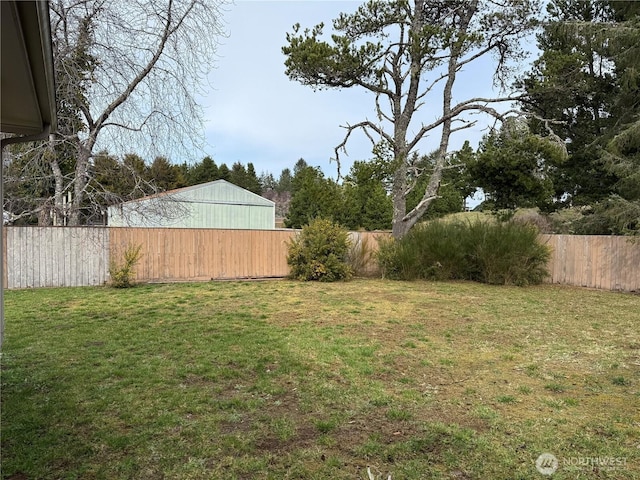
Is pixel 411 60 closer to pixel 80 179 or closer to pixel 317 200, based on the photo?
pixel 317 200

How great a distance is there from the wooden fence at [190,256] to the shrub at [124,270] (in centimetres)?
29

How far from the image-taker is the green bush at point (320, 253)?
1132cm

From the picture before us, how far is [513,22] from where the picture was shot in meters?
12.7

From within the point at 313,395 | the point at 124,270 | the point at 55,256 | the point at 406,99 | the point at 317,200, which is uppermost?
the point at 406,99

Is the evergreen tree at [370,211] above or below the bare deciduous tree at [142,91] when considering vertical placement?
below

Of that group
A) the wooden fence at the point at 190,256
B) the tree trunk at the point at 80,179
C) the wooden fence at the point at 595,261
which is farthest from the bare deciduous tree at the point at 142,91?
the wooden fence at the point at 595,261

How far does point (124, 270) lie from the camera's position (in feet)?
30.6

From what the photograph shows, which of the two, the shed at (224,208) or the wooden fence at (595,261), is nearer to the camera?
the wooden fence at (595,261)

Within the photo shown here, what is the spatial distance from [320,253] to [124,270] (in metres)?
4.89

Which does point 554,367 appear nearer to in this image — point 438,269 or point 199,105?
point 438,269

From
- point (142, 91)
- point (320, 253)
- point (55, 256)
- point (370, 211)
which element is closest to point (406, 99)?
point (320, 253)

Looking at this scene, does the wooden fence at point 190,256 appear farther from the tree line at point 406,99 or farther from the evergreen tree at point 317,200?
the evergreen tree at point 317,200

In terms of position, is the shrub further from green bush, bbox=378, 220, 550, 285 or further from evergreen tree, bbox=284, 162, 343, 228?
green bush, bbox=378, 220, 550, 285

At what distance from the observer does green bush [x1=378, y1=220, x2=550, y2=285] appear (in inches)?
427
